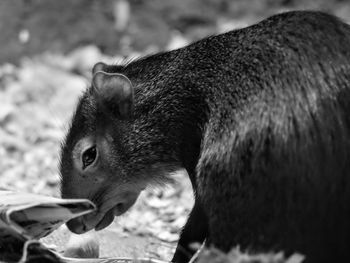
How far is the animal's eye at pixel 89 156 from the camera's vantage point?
477cm

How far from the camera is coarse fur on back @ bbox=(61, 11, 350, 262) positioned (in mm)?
3697

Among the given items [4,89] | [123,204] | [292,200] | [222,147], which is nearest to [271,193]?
[292,200]

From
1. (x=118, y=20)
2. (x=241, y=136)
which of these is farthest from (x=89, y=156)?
(x=118, y=20)

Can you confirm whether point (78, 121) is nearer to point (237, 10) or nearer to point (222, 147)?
point (222, 147)

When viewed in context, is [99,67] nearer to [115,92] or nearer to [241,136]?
[115,92]

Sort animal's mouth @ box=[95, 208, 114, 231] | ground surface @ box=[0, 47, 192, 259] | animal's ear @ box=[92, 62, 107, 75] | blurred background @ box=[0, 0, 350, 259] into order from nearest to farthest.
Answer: animal's mouth @ box=[95, 208, 114, 231] → animal's ear @ box=[92, 62, 107, 75] → ground surface @ box=[0, 47, 192, 259] → blurred background @ box=[0, 0, 350, 259]

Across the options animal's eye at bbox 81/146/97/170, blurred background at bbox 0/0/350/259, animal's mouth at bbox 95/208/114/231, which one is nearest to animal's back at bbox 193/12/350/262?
animal's eye at bbox 81/146/97/170

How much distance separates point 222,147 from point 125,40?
4695 mm

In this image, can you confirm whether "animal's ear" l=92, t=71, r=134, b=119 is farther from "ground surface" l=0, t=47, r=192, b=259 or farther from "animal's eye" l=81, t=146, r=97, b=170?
"ground surface" l=0, t=47, r=192, b=259

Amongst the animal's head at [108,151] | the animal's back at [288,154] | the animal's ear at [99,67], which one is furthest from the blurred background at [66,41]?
the animal's back at [288,154]

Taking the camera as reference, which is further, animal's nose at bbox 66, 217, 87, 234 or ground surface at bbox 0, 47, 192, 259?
ground surface at bbox 0, 47, 192, 259

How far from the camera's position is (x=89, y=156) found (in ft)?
15.7

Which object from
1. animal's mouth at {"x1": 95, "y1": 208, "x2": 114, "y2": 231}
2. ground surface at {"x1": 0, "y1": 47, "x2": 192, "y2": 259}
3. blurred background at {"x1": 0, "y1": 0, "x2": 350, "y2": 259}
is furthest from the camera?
blurred background at {"x1": 0, "y1": 0, "x2": 350, "y2": 259}

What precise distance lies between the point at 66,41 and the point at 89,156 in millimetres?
3796
